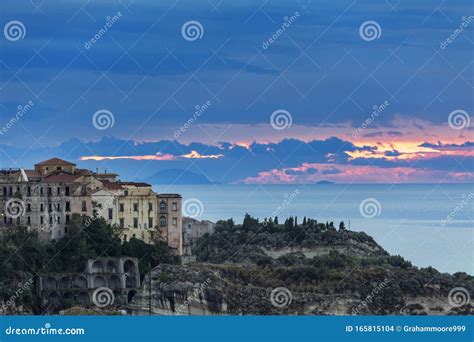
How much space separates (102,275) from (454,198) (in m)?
8.99

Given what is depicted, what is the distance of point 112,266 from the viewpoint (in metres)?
36.3

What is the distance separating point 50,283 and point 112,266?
1.58m

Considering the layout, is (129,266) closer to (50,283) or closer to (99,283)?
(99,283)

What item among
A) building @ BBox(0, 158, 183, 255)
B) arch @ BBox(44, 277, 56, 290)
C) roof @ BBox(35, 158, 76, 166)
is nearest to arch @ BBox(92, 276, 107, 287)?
A: arch @ BBox(44, 277, 56, 290)

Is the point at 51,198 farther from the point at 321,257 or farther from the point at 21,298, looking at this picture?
the point at 321,257

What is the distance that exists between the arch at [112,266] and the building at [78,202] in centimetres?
86

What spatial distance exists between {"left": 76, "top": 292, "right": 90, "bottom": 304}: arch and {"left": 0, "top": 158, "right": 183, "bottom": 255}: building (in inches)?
58.6

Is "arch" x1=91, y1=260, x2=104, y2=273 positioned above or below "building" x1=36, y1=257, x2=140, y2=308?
above

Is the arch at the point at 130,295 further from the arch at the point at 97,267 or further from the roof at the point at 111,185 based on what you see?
the roof at the point at 111,185

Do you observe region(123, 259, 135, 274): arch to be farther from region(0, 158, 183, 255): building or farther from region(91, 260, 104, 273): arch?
region(0, 158, 183, 255): building

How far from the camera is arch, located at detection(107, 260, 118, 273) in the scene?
1426 inches

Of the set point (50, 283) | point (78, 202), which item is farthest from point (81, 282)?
point (78, 202)

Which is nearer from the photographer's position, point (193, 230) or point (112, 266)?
point (112, 266)

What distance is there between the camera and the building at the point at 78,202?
3612 cm
